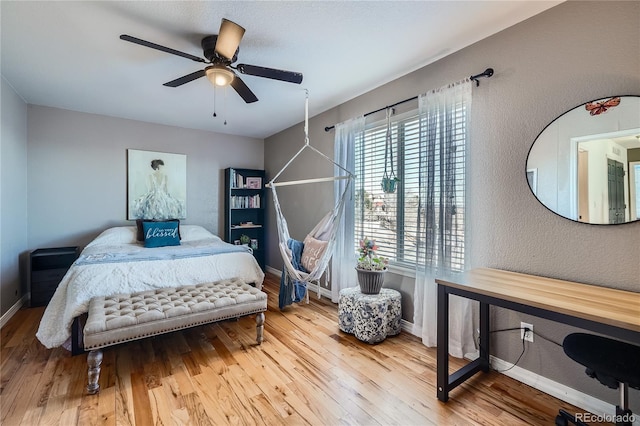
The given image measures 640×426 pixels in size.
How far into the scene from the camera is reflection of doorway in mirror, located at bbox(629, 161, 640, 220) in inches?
59.4

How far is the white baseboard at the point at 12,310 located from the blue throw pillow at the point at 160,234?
138cm

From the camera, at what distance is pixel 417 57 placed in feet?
7.88

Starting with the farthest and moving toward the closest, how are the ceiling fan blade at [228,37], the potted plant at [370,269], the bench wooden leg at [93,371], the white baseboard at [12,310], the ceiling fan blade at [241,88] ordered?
the white baseboard at [12,310] → the potted plant at [370,269] → the ceiling fan blade at [241,88] → the bench wooden leg at [93,371] → the ceiling fan blade at [228,37]

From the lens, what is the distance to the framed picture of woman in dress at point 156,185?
4141 mm

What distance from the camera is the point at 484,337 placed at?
2051 mm

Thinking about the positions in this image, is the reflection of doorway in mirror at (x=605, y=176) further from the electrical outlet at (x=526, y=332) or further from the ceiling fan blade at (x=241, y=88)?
the ceiling fan blade at (x=241, y=88)

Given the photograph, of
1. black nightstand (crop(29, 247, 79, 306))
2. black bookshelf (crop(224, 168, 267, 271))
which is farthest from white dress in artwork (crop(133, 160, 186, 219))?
black nightstand (crop(29, 247, 79, 306))

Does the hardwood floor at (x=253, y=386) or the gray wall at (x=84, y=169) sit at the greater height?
the gray wall at (x=84, y=169)

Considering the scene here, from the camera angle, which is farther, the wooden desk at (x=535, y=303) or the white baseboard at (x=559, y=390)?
the white baseboard at (x=559, y=390)

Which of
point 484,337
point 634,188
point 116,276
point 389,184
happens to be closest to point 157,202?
point 116,276

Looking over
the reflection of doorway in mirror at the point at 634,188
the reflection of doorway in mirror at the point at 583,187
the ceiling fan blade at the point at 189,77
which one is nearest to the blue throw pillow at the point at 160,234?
the ceiling fan blade at the point at 189,77

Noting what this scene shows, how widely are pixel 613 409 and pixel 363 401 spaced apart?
4.44 feet

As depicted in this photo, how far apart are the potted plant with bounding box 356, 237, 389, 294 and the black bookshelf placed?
108 inches

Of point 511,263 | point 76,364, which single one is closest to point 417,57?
point 511,263
